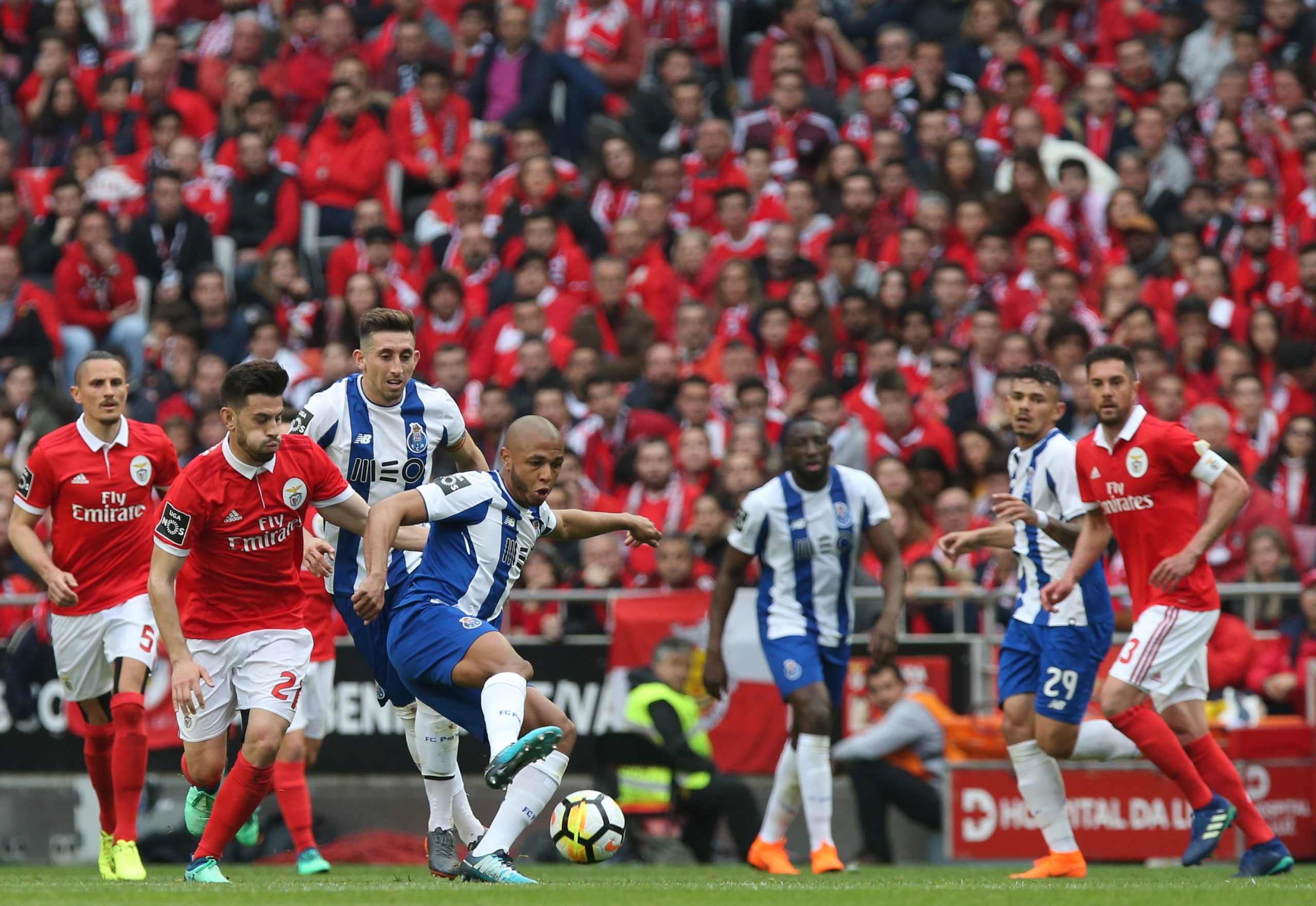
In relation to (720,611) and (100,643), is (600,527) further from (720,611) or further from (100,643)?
(100,643)

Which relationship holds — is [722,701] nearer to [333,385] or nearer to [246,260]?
[333,385]

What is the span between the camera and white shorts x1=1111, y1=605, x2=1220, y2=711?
9445mm

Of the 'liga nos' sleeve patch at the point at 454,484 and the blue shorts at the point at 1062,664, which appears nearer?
the 'liga nos' sleeve patch at the point at 454,484

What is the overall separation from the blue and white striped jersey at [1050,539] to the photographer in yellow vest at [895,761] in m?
1.88

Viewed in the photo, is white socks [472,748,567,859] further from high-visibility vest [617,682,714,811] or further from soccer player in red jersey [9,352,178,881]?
high-visibility vest [617,682,714,811]

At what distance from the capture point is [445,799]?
8820 mm

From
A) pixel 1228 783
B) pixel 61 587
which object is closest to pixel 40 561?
pixel 61 587

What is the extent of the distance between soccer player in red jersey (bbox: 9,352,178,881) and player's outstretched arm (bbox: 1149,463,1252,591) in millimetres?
5260

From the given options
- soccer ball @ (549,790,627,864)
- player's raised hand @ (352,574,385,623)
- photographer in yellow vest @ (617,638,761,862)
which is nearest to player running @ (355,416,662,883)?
player's raised hand @ (352,574,385,623)

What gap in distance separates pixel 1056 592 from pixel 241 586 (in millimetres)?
4099

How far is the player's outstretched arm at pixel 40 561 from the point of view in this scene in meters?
9.45

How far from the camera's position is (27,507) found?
32.0 feet

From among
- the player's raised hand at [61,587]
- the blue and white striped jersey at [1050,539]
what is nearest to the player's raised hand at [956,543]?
the blue and white striped jersey at [1050,539]

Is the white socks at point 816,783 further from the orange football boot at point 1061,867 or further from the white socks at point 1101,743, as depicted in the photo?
the white socks at point 1101,743
